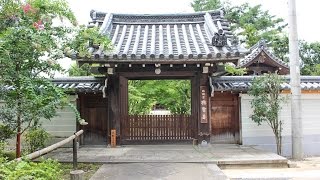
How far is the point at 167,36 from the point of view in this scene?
13328 millimetres

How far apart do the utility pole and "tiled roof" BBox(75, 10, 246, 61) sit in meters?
1.92

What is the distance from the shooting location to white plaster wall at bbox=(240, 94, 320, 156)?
41.2 feet

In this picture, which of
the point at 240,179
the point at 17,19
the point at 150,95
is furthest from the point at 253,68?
the point at 17,19

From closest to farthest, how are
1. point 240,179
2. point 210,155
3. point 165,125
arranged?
1. point 240,179
2. point 210,155
3. point 165,125

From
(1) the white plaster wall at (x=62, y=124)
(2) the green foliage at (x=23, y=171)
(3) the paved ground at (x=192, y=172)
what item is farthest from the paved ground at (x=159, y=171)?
(1) the white plaster wall at (x=62, y=124)

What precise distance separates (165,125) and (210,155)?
2797 mm

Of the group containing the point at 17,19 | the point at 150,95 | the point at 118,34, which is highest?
the point at 118,34

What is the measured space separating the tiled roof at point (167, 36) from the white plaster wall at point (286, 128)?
2.35 metres

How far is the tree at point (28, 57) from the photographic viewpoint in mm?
7035

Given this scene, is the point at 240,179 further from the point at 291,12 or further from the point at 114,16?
the point at 114,16

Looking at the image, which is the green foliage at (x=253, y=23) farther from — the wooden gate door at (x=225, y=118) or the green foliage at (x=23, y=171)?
the green foliage at (x=23, y=171)

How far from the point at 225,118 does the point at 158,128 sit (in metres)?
2.41

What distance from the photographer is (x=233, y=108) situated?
12.8 m

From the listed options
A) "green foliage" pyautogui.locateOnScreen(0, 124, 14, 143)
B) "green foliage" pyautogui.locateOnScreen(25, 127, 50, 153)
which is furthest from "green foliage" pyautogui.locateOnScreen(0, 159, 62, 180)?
"green foliage" pyautogui.locateOnScreen(25, 127, 50, 153)
